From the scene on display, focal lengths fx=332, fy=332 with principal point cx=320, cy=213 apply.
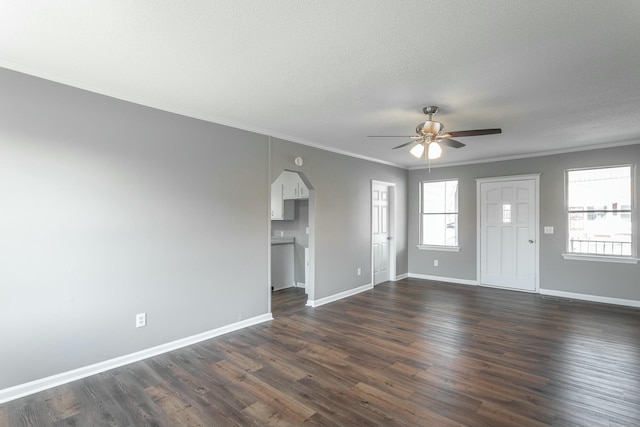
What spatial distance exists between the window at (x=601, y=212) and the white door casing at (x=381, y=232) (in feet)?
10.0

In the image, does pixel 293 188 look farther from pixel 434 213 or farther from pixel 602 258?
pixel 602 258

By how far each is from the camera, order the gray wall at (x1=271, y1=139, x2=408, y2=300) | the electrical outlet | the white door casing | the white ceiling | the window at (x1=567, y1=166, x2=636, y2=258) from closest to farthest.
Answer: the white ceiling → the electrical outlet → the gray wall at (x1=271, y1=139, x2=408, y2=300) → the window at (x1=567, y1=166, x2=636, y2=258) → the white door casing

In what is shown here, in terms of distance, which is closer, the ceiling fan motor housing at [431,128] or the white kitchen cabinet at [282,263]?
the ceiling fan motor housing at [431,128]

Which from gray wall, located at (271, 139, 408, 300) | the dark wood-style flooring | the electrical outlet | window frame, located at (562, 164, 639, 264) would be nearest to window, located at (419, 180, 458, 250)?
gray wall, located at (271, 139, 408, 300)

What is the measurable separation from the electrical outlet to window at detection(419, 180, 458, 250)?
558 cm

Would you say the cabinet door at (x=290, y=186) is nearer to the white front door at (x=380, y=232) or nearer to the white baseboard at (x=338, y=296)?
the white front door at (x=380, y=232)

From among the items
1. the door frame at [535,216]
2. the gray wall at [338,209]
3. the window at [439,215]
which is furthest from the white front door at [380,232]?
the door frame at [535,216]

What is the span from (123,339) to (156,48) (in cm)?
253

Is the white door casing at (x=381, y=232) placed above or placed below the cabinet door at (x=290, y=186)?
below

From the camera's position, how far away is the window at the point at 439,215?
22.5 ft

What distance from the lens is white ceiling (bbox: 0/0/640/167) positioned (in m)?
1.84

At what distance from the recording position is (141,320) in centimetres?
320

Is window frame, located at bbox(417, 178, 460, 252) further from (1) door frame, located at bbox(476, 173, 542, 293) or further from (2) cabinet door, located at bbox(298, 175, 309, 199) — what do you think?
(2) cabinet door, located at bbox(298, 175, 309, 199)

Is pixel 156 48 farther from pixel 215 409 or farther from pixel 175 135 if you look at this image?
pixel 215 409
